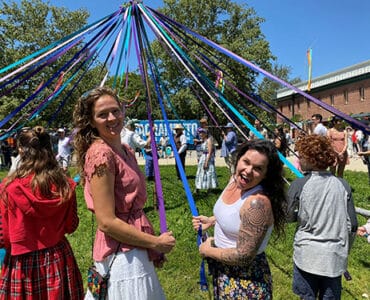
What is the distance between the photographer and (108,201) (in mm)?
1437

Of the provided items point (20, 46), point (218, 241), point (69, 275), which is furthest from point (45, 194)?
point (20, 46)

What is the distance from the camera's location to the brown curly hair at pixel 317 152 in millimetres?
2273

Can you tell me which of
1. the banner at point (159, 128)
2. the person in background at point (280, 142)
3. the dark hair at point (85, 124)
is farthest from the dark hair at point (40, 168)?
the banner at point (159, 128)

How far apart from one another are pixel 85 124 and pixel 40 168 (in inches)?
24.8

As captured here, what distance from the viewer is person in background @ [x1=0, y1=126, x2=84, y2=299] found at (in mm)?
1985

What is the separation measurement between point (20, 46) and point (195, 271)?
24034mm

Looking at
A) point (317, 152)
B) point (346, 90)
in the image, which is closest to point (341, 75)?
point (346, 90)

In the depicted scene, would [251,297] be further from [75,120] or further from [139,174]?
[75,120]

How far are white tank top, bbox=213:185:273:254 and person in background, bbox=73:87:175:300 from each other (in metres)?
0.27

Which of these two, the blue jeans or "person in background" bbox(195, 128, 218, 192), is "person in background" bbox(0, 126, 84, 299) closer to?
the blue jeans

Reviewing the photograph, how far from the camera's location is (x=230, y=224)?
162 centimetres

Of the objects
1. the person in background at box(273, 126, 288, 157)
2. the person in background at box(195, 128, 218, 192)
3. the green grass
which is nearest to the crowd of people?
the person in background at box(273, 126, 288, 157)

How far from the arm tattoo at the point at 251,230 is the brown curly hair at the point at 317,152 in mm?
911

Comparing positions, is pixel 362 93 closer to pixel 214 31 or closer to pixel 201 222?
pixel 214 31
